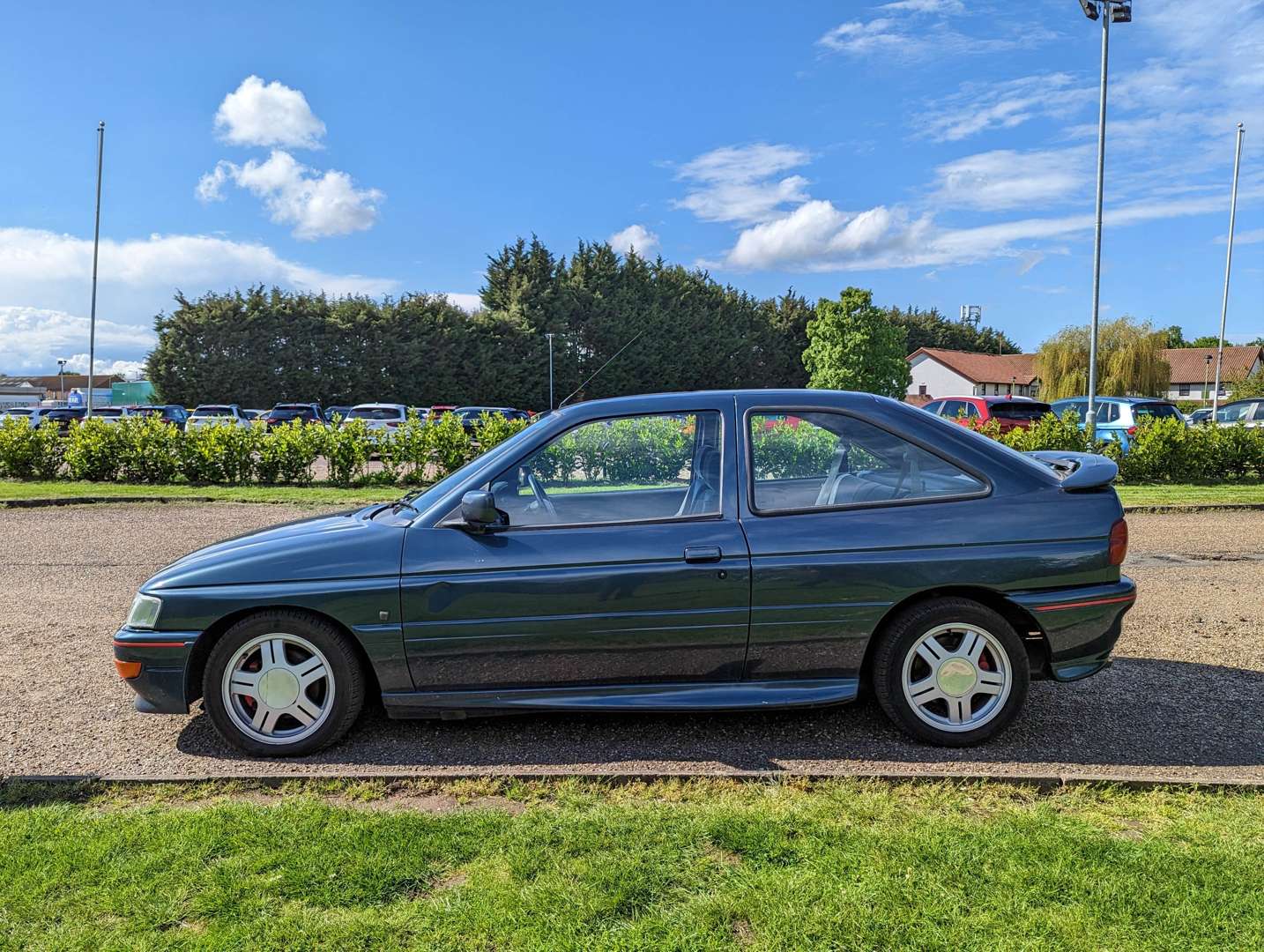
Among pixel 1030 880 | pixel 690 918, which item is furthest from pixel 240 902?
pixel 1030 880

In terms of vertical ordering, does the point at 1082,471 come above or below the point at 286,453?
below

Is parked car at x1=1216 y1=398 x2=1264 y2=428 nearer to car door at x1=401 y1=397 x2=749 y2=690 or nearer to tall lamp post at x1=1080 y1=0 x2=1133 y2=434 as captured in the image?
tall lamp post at x1=1080 y1=0 x2=1133 y2=434

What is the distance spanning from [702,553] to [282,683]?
6.65ft

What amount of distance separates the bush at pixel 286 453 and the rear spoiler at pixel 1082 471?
1438cm

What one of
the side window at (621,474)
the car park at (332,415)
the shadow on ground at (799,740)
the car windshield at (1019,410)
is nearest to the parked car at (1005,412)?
the car windshield at (1019,410)

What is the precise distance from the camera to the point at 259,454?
16812 millimetres

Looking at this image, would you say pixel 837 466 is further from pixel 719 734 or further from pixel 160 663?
pixel 160 663

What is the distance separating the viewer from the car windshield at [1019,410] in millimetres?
19000

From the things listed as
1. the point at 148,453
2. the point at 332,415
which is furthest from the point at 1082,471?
the point at 332,415

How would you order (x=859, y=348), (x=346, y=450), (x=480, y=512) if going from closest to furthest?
(x=480, y=512) < (x=346, y=450) < (x=859, y=348)

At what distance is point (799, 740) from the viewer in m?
4.38

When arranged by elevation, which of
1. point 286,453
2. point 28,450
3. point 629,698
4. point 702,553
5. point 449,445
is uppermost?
point 449,445

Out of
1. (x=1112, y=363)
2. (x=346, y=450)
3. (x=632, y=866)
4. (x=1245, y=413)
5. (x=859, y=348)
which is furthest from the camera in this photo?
(x=1112, y=363)

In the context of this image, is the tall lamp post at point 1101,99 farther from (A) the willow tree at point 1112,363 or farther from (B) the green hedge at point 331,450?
(A) the willow tree at point 1112,363
